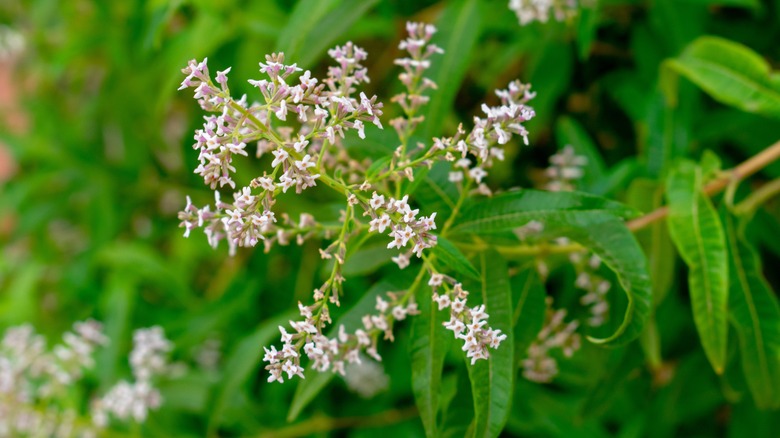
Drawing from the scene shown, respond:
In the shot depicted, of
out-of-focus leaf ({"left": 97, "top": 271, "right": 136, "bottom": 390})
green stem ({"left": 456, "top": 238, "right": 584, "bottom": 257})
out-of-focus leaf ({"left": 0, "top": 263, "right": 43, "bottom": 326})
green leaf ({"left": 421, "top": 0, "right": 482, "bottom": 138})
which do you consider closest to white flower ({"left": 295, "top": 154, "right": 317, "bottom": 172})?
green stem ({"left": 456, "top": 238, "right": 584, "bottom": 257})

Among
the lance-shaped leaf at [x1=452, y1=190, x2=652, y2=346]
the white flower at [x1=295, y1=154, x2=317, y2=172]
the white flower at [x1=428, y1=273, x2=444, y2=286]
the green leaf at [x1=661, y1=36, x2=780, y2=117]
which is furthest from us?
the green leaf at [x1=661, y1=36, x2=780, y2=117]

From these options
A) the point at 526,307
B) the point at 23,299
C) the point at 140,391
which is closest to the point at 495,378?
the point at 526,307

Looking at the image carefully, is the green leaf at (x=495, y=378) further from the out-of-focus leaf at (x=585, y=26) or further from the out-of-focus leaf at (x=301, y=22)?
the out-of-focus leaf at (x=585, y=26)

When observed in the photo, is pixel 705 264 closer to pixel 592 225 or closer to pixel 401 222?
pixel 592 225

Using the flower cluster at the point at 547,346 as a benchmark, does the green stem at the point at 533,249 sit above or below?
above

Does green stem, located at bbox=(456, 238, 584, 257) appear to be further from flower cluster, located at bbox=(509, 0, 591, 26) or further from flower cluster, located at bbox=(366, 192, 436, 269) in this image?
flower cluster, located at bbox=(509, 0, 591, 26)

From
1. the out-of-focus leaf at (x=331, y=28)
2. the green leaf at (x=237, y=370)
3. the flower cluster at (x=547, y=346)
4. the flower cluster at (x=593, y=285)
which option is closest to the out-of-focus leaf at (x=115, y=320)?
the green leaf at (x=237, y=370)
